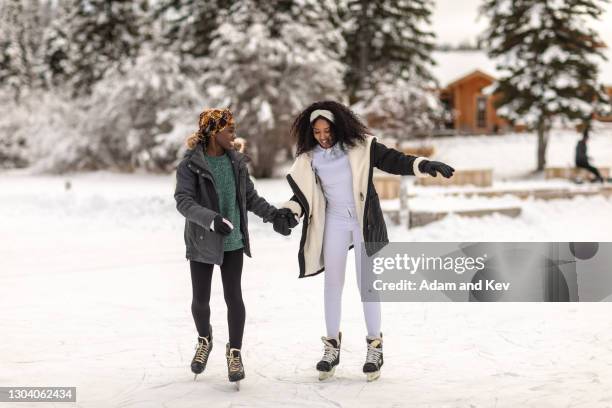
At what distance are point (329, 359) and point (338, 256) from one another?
709 millimetres

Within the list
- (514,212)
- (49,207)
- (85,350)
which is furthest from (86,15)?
(85,350)

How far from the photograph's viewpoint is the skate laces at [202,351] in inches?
194

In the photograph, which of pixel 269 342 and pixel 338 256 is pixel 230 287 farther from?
pixel 269 342

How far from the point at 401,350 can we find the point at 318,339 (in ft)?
2.49

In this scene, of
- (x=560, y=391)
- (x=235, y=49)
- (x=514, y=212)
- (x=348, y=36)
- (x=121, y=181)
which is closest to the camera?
(x=560, y=391)

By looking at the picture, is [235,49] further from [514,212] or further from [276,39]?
[514,212]

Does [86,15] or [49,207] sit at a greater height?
[86,15]

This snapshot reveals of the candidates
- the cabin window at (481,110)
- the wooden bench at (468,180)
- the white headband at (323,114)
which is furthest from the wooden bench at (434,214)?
the cabin window at (481,110)

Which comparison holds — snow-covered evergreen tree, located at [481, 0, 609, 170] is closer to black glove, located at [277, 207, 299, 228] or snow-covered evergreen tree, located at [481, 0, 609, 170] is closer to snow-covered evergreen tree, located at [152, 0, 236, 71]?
snow-covered evergreen tree, located at [152, 0, 236, 71]

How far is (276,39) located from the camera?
2700 centimetres

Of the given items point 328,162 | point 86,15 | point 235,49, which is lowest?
point 328,162

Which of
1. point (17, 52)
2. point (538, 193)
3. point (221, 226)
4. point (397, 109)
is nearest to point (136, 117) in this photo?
point (397, 109)

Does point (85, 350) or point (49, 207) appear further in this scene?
point (49, 207)

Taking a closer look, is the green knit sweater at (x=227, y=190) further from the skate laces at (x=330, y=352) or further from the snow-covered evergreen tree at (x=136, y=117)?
the snow-covered evergreen tree at (x=136, y=117)
